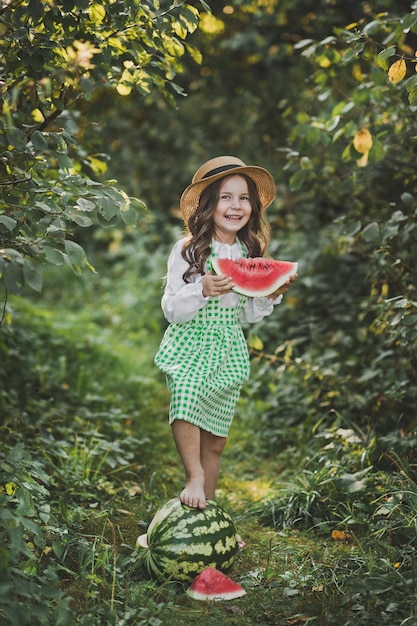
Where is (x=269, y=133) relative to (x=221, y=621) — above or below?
above

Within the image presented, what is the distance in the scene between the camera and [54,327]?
23.9ft

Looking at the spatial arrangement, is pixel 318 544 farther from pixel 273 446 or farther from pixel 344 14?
pixel 344 14

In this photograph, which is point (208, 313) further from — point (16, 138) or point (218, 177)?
point (16, 138)

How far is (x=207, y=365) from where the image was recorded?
145 inches

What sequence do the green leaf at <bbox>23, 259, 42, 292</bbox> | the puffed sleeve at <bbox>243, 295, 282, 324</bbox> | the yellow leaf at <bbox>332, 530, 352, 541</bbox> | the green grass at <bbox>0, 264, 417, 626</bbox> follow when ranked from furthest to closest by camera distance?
the puffed sleeve at <bbox>243, 295, 282, 324</bbox> < the yellow leaf at <bbox>332, 530, 352, 541</bbox> < the green grass at <bbox>0, 264, 417, 626</bbox> < the green leaf at <bbox>23, 259, 42, 292</bbox>

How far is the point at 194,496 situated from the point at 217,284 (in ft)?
3.29

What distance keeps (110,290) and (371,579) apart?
24.1 feet

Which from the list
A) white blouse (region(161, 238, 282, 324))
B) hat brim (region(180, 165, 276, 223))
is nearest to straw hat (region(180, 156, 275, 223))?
hat brim (region(180, 165, 276, 223))

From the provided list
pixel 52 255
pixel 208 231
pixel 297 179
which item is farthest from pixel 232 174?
pixel 52 255

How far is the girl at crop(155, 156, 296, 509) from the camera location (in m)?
3.60

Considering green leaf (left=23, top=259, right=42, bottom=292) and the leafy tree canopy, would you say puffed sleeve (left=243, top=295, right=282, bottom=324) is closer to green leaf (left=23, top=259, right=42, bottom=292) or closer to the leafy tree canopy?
the leafy tree canopy

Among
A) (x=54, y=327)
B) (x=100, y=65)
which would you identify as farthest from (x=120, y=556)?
(x=54, y=327)

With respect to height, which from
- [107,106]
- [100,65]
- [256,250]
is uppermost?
[107,106]

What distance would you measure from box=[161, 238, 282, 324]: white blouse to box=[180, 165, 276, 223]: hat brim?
0.69 ft
